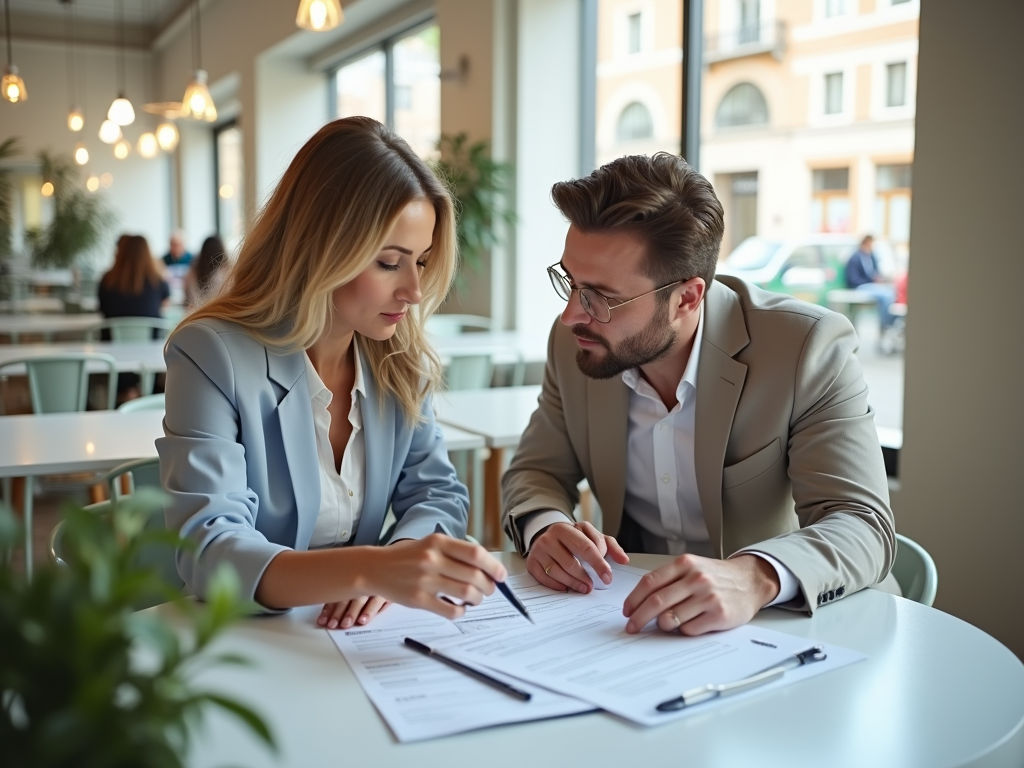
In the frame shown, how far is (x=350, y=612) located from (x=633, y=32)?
4938mm

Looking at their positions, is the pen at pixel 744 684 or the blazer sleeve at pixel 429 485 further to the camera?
the blazer sleeve at pixel 429 485

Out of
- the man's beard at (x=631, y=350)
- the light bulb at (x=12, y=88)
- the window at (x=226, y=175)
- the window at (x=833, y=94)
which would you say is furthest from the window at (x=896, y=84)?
the window at (x=226, y=175)

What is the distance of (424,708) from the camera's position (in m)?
1.03

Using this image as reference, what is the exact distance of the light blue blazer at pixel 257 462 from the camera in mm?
1409

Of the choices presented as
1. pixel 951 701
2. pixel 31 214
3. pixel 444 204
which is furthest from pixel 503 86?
pixel 31 214

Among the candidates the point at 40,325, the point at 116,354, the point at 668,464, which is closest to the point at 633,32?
the point at 116,354

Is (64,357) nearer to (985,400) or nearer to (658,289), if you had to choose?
(658,289)

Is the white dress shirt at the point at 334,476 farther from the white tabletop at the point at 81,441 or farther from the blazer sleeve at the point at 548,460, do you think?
the white tabletop at the point at 81,441

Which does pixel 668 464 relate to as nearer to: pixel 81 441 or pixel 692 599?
pixel 692 599

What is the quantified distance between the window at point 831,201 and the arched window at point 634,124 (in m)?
1.26

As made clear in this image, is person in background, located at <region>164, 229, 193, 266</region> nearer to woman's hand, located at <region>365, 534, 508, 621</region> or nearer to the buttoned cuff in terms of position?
the buttoned cuff

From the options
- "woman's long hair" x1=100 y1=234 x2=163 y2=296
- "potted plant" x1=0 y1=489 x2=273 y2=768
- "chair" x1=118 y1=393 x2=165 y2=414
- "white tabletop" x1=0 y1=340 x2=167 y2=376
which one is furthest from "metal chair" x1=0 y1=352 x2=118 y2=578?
"potted plant" x1=0 y1=489 x2=273 y2=768

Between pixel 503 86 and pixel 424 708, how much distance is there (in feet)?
17.4

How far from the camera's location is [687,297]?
1771 millimetres
